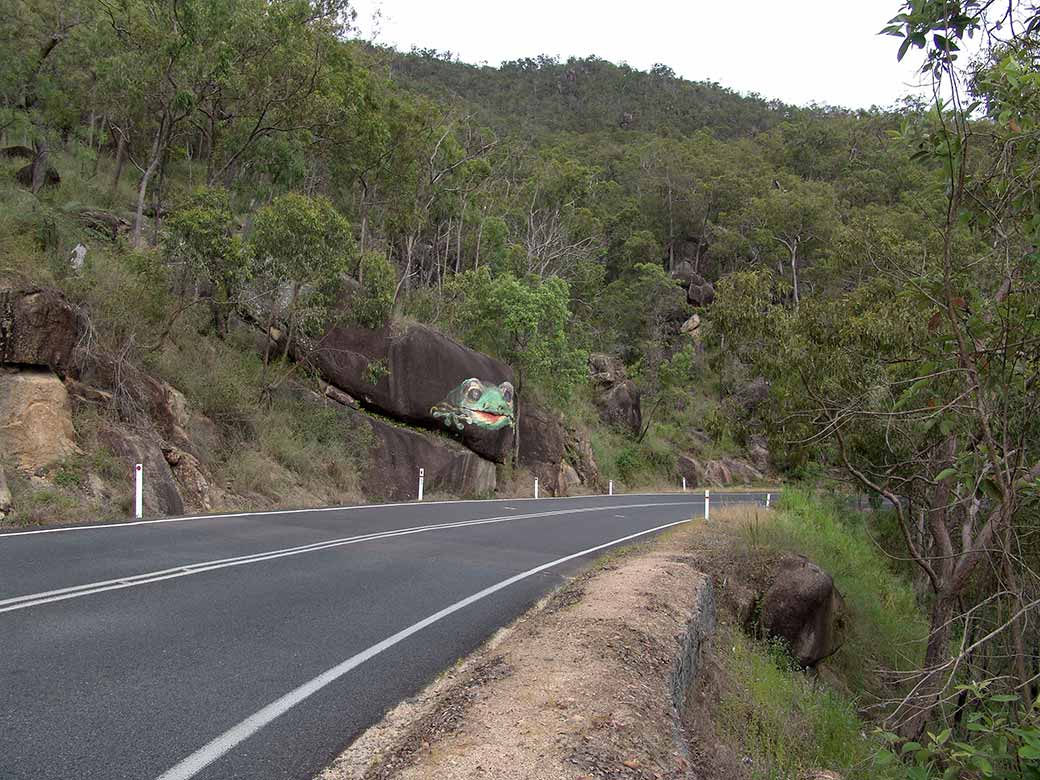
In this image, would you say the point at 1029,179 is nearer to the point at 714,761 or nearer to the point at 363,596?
the point at 714,761

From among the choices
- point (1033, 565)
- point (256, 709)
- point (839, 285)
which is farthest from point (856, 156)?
point (256, 709)

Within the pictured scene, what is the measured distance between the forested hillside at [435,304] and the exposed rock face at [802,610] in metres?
1.67

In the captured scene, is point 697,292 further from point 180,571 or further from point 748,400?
point 180,571

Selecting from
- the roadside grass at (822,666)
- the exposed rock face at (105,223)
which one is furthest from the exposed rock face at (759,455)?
the exposed rock face at (105,223)

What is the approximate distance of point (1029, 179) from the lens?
490 cm

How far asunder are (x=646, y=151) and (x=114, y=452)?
5824cm

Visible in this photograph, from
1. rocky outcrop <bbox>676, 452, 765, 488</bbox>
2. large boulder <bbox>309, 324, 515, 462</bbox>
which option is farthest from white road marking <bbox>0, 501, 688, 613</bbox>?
rocky outcrop <bbox>676, 452, 765, 488</bbox>

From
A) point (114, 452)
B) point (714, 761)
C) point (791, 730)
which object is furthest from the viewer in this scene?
point (114, 452)

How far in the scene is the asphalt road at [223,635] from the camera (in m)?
4.07

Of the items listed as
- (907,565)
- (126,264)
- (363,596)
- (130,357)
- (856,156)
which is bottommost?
(907,565)

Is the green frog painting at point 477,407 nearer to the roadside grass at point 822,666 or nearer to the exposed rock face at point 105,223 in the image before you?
the roadside grass at point 822,666

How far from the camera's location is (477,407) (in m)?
26.3

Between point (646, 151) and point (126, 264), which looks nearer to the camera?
point (126, 264)

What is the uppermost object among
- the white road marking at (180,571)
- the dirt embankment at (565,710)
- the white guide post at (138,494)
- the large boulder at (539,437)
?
the large boulder at (539,437)
